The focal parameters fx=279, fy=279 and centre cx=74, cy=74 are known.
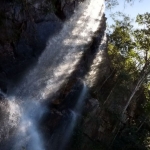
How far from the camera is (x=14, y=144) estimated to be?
45.8 ft

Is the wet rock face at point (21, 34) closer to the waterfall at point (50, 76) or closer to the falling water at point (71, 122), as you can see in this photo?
the waterfall at point (50, 76)

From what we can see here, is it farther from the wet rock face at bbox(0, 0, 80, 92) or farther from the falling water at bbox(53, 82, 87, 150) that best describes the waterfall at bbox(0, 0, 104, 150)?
the wet rock face at bbox(0, 0, 80, 92)

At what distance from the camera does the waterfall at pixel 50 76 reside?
15.1m

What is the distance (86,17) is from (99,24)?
6.10 ft

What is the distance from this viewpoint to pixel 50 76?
61.1 feet

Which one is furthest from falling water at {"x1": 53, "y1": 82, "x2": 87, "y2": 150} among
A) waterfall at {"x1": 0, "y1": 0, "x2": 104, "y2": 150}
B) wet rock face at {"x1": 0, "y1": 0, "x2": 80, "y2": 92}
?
wet rock face at {"x1": 0, "y1": 0, "x2": 80, "y2": 92}

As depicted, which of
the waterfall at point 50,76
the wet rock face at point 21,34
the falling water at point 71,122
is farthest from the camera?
the falling water at point 71,122

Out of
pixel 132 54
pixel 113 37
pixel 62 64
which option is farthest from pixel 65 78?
pixel 113 37

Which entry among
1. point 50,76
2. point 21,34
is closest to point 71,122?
point 50,76

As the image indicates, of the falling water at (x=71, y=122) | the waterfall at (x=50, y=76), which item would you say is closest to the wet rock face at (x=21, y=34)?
the waterfall at (x=50, y=76)

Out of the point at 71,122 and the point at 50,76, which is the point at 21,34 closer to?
the point at 50,76

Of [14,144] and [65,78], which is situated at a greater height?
[65,78]

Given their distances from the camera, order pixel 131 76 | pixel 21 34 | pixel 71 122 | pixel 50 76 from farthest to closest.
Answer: pixel 131 76 → pixel 50 76 → pixel 71 122 → pixel 21 34

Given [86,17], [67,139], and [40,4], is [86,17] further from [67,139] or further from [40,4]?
[67,139]
